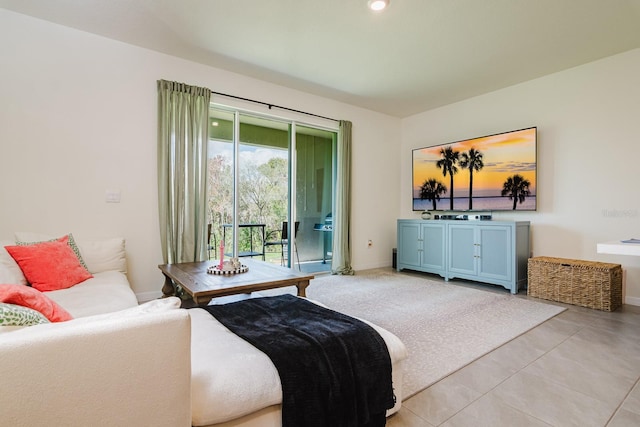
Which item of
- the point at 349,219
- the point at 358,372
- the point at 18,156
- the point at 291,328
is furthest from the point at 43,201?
the point at 349,219

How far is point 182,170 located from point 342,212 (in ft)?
7.86

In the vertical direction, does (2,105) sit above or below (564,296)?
above

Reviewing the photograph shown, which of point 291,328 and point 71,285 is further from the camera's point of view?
point 71,285

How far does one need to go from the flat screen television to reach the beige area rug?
4.23 ft

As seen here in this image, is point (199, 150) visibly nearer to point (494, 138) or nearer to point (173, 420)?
point (173, 420)

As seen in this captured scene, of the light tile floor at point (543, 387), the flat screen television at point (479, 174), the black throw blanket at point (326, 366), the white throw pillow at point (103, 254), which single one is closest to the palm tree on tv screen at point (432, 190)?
the flat screen television at point (479, 174)

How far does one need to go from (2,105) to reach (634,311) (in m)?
6.22

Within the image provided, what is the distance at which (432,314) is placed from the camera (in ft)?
9.91

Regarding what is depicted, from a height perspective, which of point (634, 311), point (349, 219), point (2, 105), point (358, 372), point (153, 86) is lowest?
point (634, 311)

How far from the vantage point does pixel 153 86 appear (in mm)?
3496

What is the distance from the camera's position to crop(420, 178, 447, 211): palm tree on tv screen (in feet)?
16.6

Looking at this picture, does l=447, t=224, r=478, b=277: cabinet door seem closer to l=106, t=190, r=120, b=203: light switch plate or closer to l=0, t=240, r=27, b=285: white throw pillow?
l=106, t=190, r=120, b=203: light switch plate

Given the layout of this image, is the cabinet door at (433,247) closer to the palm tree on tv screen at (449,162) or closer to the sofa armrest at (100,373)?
the palm tree on tv screen at (449,162)

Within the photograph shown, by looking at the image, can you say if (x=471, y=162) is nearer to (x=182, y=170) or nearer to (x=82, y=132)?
(x=182, y=170)
